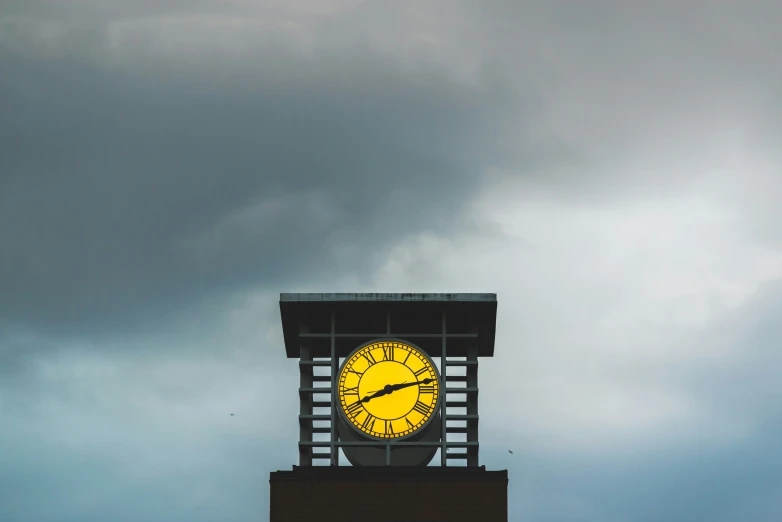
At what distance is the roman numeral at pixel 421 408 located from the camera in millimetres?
87125

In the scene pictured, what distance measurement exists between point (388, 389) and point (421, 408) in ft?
4.94

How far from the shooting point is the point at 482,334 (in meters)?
90.7

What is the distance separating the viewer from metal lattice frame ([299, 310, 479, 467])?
285 feet

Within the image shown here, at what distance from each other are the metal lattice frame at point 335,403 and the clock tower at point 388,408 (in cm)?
4

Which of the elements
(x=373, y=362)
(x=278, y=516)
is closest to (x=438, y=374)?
(x=373, y=362)

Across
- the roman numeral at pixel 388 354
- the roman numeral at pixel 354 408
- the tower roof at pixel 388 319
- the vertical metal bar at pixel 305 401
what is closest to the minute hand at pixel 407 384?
the roman numeral at pixel 388 354

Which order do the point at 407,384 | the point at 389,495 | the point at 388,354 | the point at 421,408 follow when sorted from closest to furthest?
the point at 389,495, the point at 421,408, the point at 407,384, the point at 388,354

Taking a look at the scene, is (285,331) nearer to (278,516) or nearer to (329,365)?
(329,365)

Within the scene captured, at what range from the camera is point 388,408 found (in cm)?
8694

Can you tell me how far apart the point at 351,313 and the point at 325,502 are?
27.5 feet

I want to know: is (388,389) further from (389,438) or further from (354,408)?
(389,438)

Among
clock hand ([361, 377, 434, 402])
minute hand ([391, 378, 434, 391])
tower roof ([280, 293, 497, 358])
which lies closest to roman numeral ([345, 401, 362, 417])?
clock hand ([361, 377, 434, 402])

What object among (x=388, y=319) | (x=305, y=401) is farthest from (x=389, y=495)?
(x=388, y=319)

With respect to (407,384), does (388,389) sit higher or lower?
lower
